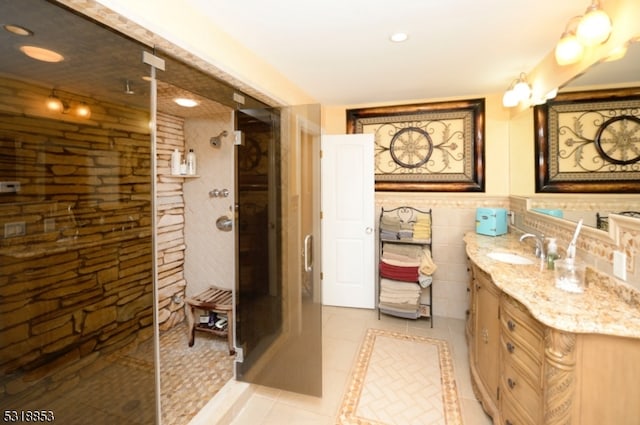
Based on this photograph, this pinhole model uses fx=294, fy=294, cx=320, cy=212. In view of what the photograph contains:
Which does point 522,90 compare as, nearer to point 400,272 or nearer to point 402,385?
point 400,272

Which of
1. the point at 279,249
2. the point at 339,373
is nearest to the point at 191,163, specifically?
the point at 279,249

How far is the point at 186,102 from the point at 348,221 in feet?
7.00

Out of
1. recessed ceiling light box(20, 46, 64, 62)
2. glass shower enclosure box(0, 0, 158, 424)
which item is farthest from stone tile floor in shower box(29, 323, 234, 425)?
recessed ceiling light box(20, 46, 64, 62)

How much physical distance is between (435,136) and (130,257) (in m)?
3.18

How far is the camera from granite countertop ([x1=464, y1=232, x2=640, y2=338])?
1.17 meters

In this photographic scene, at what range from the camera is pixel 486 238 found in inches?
112

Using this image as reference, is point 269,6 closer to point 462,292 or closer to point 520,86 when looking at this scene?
point 520,86

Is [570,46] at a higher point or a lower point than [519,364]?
higher

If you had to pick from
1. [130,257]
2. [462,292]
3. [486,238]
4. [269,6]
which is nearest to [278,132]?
[269,6]

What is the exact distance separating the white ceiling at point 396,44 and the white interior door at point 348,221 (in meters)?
0.82

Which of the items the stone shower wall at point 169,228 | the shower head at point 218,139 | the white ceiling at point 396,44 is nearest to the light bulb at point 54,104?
the white ceiling at point 396,44

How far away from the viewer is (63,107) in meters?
1.22

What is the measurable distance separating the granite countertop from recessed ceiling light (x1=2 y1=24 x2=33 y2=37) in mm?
2253

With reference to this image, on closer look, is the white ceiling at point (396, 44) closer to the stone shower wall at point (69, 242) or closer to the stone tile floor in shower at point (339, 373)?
the stone shower wall at point (69, 242)
